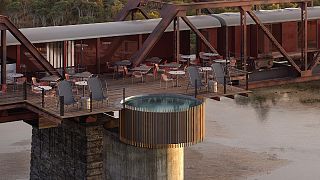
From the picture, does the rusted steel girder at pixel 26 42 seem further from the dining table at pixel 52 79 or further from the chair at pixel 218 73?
the chair at pixel 218 73

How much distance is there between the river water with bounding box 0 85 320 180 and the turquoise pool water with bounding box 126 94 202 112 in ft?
45.7

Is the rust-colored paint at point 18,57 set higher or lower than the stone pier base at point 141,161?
higher

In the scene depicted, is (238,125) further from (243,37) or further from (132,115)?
(132,115)

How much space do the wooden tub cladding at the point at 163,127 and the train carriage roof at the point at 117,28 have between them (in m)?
6.60

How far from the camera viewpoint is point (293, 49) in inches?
1412

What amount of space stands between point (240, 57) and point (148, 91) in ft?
25.7

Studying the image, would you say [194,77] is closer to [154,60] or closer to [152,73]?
[152,73]

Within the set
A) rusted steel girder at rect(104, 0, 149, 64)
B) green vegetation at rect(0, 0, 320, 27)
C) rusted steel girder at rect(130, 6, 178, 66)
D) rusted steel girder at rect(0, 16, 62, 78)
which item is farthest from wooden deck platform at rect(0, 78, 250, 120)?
green vegetation at rect(0, 0, 320, 27)

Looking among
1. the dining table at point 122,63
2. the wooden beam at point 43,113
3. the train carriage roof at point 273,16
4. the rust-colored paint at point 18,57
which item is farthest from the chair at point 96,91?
the train carriage roof at point 273,16

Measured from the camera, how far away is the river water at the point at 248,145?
3828cm

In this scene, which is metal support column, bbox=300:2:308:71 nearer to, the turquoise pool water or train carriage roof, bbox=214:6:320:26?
train carriage roof, bbox=214:6:320:26

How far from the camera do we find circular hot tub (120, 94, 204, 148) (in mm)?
22219

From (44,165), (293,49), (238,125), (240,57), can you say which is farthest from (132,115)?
(238,125)

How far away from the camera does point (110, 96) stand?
973 inches
